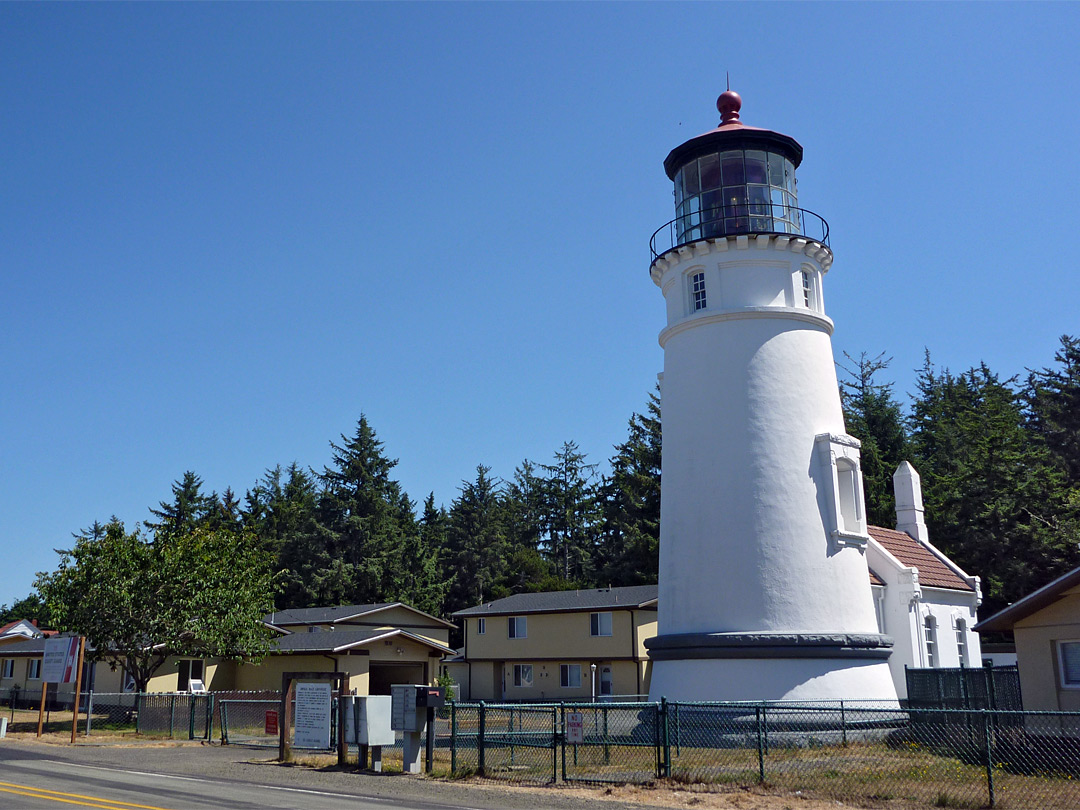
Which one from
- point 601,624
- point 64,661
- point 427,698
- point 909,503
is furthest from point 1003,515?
point 64,661

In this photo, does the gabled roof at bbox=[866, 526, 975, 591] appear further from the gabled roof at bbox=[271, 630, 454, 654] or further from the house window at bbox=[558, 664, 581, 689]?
the gabled roof at bbox=[271, 630, 454, 654]

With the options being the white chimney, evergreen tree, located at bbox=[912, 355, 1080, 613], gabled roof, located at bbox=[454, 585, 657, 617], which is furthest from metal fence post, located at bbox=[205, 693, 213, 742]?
evergreen tree, located at bbox=[912, 355, 1080, 613]

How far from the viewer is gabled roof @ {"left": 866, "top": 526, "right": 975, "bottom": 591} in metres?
30.2

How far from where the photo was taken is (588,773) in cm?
1628

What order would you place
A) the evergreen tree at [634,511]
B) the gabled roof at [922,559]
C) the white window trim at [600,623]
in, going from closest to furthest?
the gabled roof at [922,559] < the white window trim at [600,623] < the evergreen tree at [634,511]

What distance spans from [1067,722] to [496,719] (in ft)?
Result: 75.0

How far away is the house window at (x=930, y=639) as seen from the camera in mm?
29000

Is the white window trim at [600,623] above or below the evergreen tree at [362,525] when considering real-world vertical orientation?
below

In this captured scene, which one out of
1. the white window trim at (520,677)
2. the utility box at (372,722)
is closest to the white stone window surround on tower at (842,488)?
the utility box at (372,722)

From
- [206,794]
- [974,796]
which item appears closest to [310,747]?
[206,794]

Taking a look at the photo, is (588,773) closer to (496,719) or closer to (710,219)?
(710,219)

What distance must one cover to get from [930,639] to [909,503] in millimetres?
7685

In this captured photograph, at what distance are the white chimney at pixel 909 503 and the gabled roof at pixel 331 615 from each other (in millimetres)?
22257

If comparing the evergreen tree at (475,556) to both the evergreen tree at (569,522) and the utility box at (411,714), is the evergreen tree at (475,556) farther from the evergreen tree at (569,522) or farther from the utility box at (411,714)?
the utility box at (411,714)
